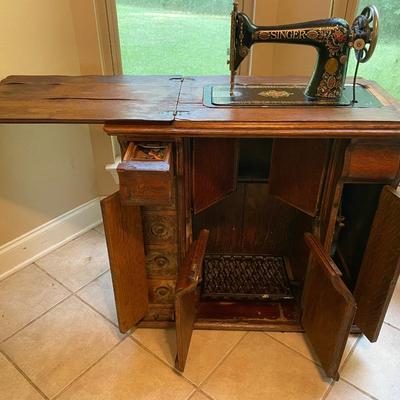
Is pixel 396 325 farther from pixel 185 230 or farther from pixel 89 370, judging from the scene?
pixel 89 370

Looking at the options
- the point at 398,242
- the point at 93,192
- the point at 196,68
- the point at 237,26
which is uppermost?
the point at 237,26

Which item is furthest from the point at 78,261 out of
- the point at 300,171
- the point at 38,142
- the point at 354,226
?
the point at 354,226

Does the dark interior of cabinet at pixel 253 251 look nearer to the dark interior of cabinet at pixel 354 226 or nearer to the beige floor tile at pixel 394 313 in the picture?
the dark interior of cabinet at pixel 354 226

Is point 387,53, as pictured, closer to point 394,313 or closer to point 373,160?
point 373,160

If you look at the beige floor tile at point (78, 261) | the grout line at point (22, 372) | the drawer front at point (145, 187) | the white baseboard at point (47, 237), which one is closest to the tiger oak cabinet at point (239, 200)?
the drawer front at point (145, 187)

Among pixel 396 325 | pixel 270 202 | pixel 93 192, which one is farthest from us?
pixel 93 192

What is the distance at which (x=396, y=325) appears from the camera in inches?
60.8

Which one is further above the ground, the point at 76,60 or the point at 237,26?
the point at 237,26

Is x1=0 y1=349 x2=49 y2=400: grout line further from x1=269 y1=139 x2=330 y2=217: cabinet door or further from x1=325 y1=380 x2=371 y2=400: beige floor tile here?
x1=269 y1=139 x2=330 y2=217: cabinet door

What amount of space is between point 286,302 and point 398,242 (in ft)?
1.90

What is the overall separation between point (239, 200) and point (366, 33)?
0.80 metres

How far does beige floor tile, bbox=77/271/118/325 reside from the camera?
1.60 metres

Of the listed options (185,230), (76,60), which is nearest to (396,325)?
(185,230)

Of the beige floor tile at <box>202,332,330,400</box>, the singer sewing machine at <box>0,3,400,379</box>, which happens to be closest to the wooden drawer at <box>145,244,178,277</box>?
the singer sewing machine at <box>0,3,400,379</box>
